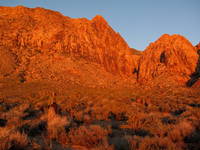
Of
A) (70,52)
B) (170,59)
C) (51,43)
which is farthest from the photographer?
(170,59)

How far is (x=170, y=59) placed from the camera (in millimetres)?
45438

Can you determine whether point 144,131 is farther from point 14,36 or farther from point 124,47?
point 124,47

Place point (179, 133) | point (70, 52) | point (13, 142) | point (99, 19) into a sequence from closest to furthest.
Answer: point (13, 142) < point (179, 133) < point (70, 52) < point (99, 19)

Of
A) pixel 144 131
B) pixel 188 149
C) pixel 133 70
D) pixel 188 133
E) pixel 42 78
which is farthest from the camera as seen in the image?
pixel 133 70

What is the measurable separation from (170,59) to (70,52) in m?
27.8

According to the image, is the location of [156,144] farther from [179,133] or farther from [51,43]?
[51,43]

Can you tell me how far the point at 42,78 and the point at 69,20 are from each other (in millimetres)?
27924

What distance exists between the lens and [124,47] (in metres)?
63.2

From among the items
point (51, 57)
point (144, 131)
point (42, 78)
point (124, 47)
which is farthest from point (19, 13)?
point (144, 131)

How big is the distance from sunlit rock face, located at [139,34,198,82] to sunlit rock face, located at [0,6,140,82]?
24.3 ft

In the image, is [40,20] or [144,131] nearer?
[144,131]

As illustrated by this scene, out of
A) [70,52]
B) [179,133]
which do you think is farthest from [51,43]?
[179,133]

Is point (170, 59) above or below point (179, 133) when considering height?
above

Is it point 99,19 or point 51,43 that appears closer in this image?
point 51,43
